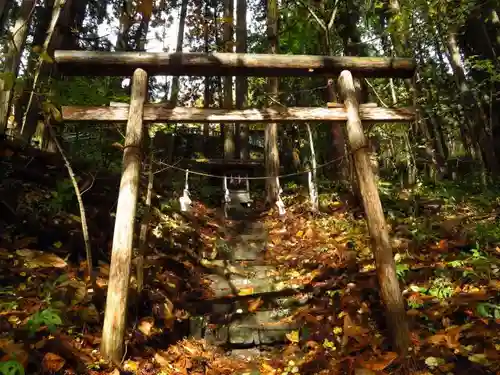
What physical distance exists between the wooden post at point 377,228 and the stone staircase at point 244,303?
5.16ft

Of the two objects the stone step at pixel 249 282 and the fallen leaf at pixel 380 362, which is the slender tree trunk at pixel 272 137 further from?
the fallen leaf at pixel 380 362

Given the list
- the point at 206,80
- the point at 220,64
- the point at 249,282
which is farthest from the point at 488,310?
the point at 206,80

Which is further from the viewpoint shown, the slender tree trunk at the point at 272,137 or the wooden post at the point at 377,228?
the slender tree trunk at the point at 272,137

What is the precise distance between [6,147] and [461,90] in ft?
37.4

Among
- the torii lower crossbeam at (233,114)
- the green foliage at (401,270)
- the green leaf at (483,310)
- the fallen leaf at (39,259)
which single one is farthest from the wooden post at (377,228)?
the fallen leaf at (39,259)

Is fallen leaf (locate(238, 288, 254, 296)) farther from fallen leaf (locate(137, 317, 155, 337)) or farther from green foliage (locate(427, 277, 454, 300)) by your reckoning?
green foliage (locate(427, 277, 454, 300))

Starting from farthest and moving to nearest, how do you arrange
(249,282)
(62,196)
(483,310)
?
(249,282) → (62,196) → (483,310)

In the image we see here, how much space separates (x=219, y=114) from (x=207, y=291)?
343 cm

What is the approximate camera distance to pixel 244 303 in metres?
6.21

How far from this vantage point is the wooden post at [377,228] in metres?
4.33

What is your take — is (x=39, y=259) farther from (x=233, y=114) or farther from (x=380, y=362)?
(x=380, y=362)

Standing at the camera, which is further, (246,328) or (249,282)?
(249,282)

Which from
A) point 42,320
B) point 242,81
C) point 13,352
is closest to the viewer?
point 13,352

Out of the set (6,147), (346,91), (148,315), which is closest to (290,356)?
(148,315)
